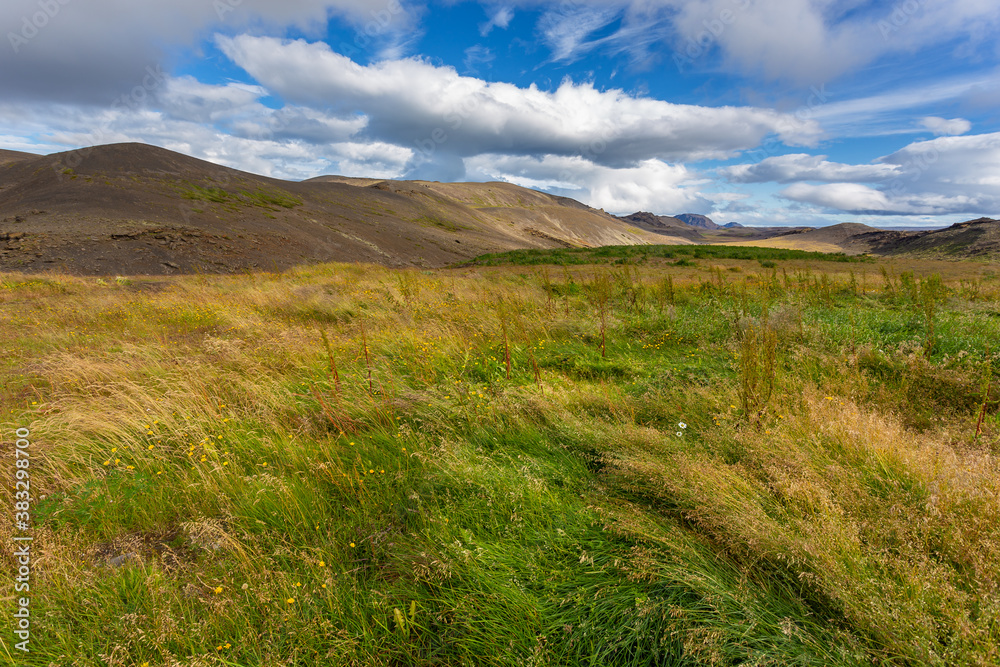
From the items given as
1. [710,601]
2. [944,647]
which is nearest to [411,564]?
[710,601]

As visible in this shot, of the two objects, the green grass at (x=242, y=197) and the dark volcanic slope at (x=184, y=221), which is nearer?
the dark volcanic slope at (x=184, y=221)

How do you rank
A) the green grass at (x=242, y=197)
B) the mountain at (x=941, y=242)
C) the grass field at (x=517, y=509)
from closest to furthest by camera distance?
the grass field at (x=517, y=509)
the green grass at (x=242, y=197)
the mountain at (x=941, y=242)

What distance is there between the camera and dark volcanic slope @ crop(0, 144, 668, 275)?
27.6 meters

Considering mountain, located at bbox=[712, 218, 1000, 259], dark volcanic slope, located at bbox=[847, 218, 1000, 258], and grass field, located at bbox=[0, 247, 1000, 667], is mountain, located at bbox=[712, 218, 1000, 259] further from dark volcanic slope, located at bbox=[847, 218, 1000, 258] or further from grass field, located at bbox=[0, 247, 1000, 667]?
grass field, located at bbox=[0, 247, 1000, 667]

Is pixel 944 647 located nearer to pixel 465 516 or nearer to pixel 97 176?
pixel 465 516

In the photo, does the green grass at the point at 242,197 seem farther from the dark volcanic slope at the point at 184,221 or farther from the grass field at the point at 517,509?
the grass field at the point at 517,509

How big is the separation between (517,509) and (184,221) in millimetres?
44206

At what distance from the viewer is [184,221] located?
1378 inches

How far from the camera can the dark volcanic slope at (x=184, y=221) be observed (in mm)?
27641

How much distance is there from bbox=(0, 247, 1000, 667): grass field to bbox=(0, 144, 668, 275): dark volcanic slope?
2971cm

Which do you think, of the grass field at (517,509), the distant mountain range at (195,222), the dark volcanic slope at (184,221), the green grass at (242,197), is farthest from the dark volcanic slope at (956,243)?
the green grass at (242,197)

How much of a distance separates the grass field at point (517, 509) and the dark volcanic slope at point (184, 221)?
29.7 meters

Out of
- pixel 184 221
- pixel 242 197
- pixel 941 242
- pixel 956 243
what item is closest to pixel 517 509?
pixel 184 221

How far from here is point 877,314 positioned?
6.23m
